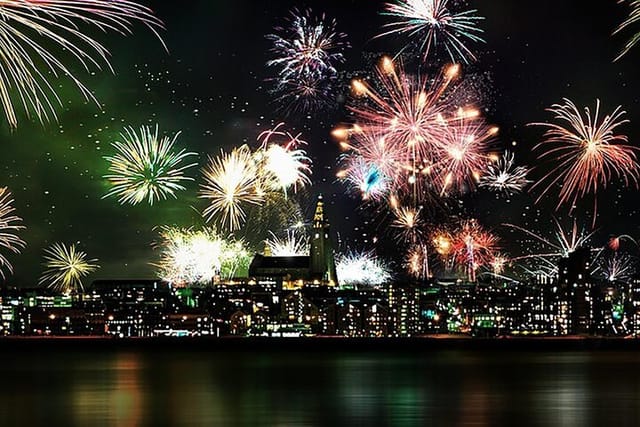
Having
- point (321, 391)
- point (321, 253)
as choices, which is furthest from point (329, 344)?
point (321, 391)

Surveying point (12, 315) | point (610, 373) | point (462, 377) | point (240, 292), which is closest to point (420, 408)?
point (462, 377)

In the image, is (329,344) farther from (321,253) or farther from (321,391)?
(321,391)

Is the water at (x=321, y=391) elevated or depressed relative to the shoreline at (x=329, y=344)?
depressed

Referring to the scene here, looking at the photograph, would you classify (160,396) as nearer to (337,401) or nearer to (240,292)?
(337,401)

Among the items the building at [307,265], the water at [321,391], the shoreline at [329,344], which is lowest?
the water at [321,391]

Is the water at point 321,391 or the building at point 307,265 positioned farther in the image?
the building at point 307,265

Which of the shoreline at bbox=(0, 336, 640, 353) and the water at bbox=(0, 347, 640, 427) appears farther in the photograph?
the shoreline at bbox=(0, 336, 640, 353)
